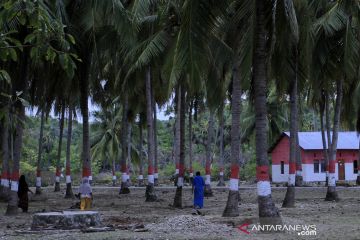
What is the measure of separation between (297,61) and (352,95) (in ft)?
36.0

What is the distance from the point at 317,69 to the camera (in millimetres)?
20609

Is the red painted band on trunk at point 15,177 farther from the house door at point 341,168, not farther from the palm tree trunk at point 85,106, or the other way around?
the house door at point 341,168

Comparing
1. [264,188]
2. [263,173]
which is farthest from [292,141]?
[264,188]

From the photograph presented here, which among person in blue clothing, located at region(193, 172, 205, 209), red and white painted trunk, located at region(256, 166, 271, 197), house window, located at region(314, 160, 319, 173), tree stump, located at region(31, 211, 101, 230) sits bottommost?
tree stump, located at region(31, 211, 101, 230)

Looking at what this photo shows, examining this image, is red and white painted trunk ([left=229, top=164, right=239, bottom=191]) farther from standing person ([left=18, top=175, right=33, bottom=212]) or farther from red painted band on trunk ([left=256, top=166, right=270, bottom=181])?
standing person ([left=18, top=175, right=33, bottom=212])

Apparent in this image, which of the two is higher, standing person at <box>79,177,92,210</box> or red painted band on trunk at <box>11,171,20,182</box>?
red painted band on trunk at <box>11,171,20,182</box>

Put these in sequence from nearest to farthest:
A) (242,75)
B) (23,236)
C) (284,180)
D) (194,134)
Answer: (23,236) < (242,75) < (284,180) < (194,134)

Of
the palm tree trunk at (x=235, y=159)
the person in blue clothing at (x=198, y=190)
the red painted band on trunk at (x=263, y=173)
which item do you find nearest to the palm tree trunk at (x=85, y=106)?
the person in blue clothing at (x=198, y=190)

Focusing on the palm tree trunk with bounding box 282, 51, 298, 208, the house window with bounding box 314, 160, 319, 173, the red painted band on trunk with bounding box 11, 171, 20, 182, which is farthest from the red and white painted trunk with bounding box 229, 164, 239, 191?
the house window with bounding box 314, 160, 319, 173

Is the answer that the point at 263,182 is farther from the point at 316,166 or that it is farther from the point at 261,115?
the point at 316,166

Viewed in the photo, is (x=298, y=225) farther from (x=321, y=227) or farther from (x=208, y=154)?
(x=208, y=154)

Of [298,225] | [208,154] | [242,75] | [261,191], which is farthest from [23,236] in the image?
[208,154]

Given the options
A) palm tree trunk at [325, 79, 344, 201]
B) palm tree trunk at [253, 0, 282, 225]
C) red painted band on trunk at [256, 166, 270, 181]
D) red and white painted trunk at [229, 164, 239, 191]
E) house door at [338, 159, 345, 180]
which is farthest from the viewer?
house door at [338, 159, 345, 180]

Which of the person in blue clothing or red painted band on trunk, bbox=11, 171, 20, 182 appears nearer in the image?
red painted band on trunk, bbox=11, 171, 20, 182
